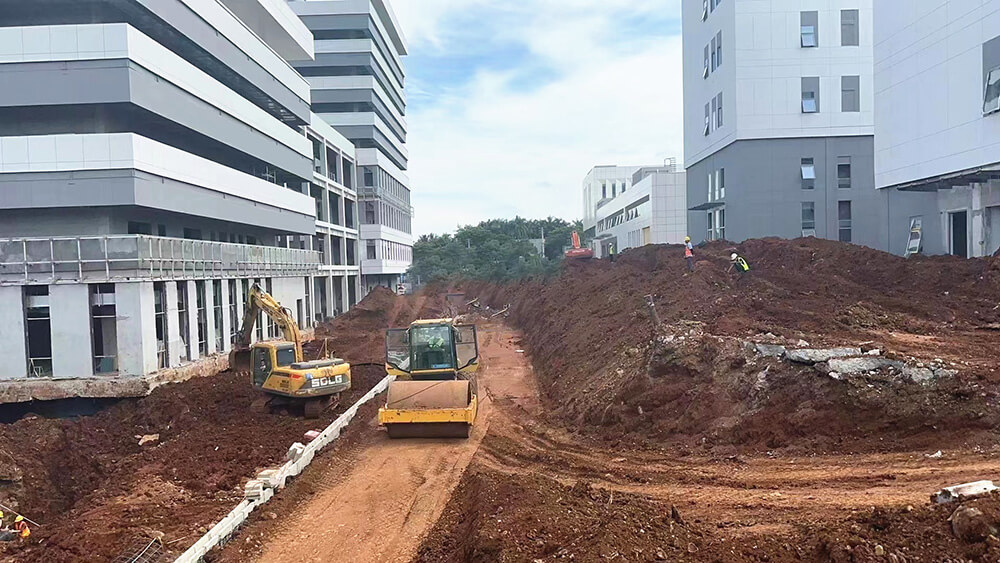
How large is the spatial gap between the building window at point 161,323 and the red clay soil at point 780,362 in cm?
1238

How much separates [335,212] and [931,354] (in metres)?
43.4

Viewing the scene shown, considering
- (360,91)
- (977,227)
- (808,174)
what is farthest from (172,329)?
(360,91)

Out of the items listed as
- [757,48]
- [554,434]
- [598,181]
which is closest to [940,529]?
[554,434]

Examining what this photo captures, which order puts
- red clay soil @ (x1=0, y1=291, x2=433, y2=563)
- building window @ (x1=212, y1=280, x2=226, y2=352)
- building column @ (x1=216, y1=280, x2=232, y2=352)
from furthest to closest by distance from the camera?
1. building column @ (x1=216, y1=280, x2=232, y2=352)
2. building window @ (x1=212, y1=280, x2=226, y2=352)
3. red clay soil @ (x1=0, y1=291, x2=433, y2=563)

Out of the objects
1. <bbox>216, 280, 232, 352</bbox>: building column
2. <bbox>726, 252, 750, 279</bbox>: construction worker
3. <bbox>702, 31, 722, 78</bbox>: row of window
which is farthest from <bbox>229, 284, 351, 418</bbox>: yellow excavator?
<bbox>702, 31, 722, 78</bbox>: row of window

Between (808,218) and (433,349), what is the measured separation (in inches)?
1097

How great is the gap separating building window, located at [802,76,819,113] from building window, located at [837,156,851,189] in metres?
3.16

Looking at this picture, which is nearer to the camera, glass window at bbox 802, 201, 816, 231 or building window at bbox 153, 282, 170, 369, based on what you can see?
building window at bbox 153, 282, 170, 369

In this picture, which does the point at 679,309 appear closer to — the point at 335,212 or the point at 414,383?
the point at 414,383

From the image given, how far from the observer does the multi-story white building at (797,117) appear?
3659 centimetres

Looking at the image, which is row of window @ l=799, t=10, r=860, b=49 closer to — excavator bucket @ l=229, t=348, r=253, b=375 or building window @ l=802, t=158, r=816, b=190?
building window @ l=802, t=158, r=816, b=190

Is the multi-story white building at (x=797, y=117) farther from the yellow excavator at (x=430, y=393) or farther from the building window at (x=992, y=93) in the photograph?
the yellow excavator at (x=430, y=393)

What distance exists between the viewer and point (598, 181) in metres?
91.7

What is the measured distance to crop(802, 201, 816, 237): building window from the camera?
38031 mm
